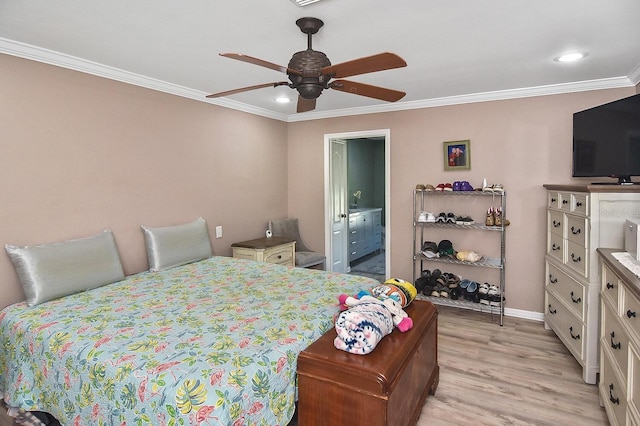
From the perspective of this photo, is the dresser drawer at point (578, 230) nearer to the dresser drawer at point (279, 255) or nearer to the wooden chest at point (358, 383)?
the wooden chest at point (358, 383)

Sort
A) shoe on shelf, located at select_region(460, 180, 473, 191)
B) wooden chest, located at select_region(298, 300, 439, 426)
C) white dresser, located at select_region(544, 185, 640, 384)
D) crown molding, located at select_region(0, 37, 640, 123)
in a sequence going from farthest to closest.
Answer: shoe on shelf, located at select_region(460, 180, 473, 191) → crown molding, located at select_region(0, 37, 640, 123) → white dresser, located at select_region(544, 185, 640, 384) → wooden chest, located at select_region(298, 300, 439, 426)

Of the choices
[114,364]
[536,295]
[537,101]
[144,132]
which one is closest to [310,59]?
[114,364]

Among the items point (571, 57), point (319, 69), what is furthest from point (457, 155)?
point (319, 69)

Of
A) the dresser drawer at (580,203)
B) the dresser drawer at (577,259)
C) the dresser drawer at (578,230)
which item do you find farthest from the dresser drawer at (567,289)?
the dresser drawer at (580,203)

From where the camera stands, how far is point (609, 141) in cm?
284

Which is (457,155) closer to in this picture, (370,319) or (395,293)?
(395,293)

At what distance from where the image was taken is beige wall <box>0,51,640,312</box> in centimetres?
264

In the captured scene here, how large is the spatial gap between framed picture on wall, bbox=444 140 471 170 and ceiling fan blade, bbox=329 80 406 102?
2024 millimetres

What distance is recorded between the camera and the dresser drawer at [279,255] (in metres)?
4.20

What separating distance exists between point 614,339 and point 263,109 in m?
4.09

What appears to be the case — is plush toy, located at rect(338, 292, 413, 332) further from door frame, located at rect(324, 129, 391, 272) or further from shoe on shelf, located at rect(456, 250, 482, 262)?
door frame, located at rect(324, 129, 391, 272)

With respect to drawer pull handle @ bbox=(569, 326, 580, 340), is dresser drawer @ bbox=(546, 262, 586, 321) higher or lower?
higher

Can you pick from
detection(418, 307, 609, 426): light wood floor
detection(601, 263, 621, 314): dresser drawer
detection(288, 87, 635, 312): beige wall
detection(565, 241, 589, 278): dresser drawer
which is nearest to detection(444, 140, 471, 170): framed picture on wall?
detection(288, 87, 635, 312): beige wall

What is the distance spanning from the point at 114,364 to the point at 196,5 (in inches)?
74.1
